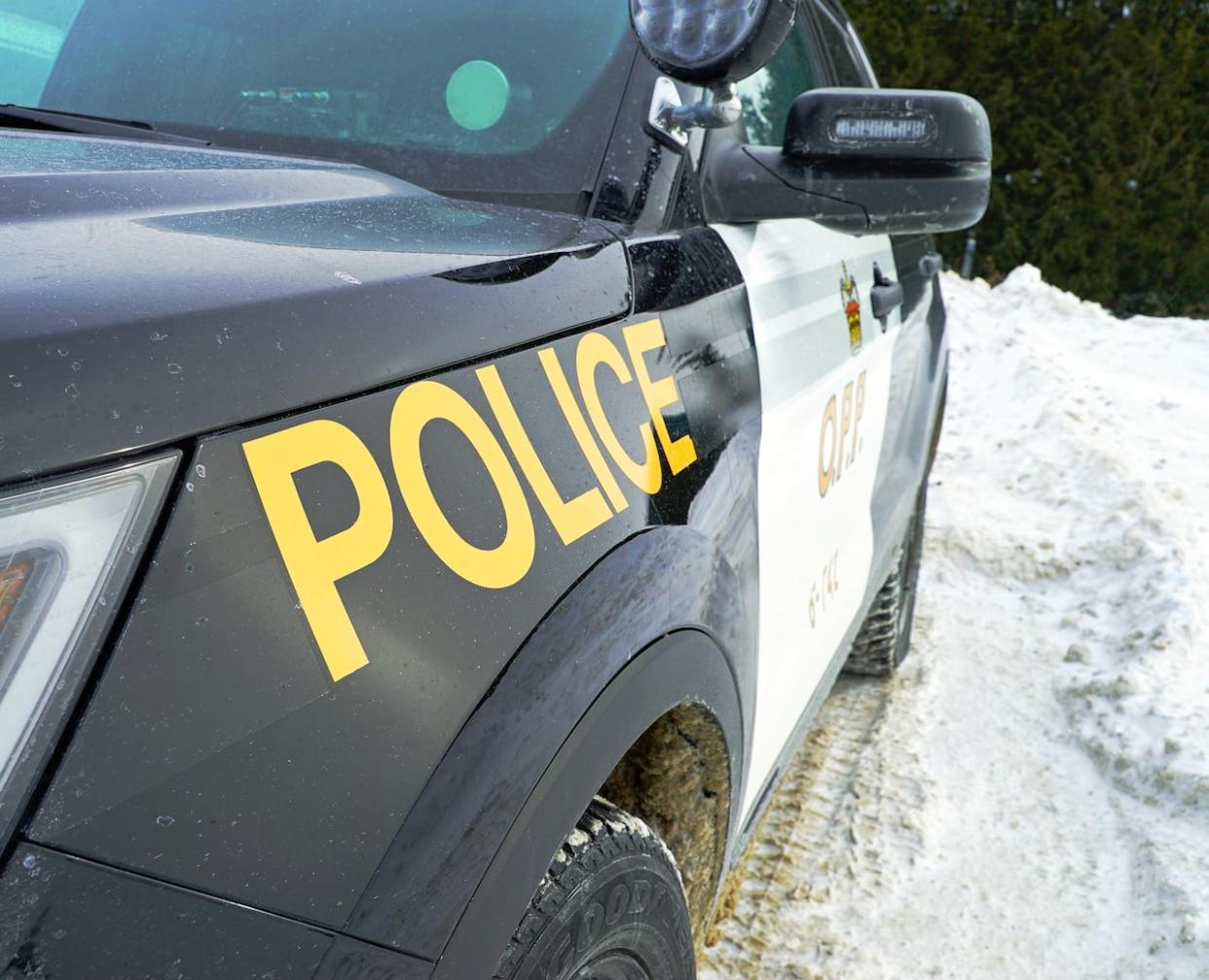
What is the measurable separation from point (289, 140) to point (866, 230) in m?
0.88

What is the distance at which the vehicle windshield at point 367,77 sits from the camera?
151 centimetres

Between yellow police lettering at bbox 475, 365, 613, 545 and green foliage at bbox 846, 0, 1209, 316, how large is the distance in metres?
13.3

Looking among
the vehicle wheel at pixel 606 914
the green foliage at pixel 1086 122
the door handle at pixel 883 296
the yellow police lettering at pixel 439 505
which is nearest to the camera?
the yellow police lettering at pixel 439 505

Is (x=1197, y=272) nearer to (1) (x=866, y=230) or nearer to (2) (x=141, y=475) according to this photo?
(1) (x=866, y=230)

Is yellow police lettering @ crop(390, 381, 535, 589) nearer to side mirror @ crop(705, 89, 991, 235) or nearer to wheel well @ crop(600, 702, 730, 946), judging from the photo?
wheel well @ crop(600, 702, 730, 946)

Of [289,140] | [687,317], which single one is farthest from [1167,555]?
[289,140]

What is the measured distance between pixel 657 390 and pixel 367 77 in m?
0.73

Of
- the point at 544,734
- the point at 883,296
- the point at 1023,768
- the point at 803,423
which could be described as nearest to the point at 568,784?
the point at 544,734

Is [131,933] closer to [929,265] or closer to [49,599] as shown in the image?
[49,599]

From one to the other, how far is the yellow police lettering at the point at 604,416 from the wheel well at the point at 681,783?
12.0 inches

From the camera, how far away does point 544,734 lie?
936mm

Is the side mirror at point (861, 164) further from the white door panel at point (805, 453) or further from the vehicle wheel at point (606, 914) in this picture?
the vehicle wheel at point (606, 914)

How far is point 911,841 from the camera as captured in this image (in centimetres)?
259

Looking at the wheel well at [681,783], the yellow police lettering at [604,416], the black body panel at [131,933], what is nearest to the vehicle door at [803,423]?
the wheel well at [681,783]
